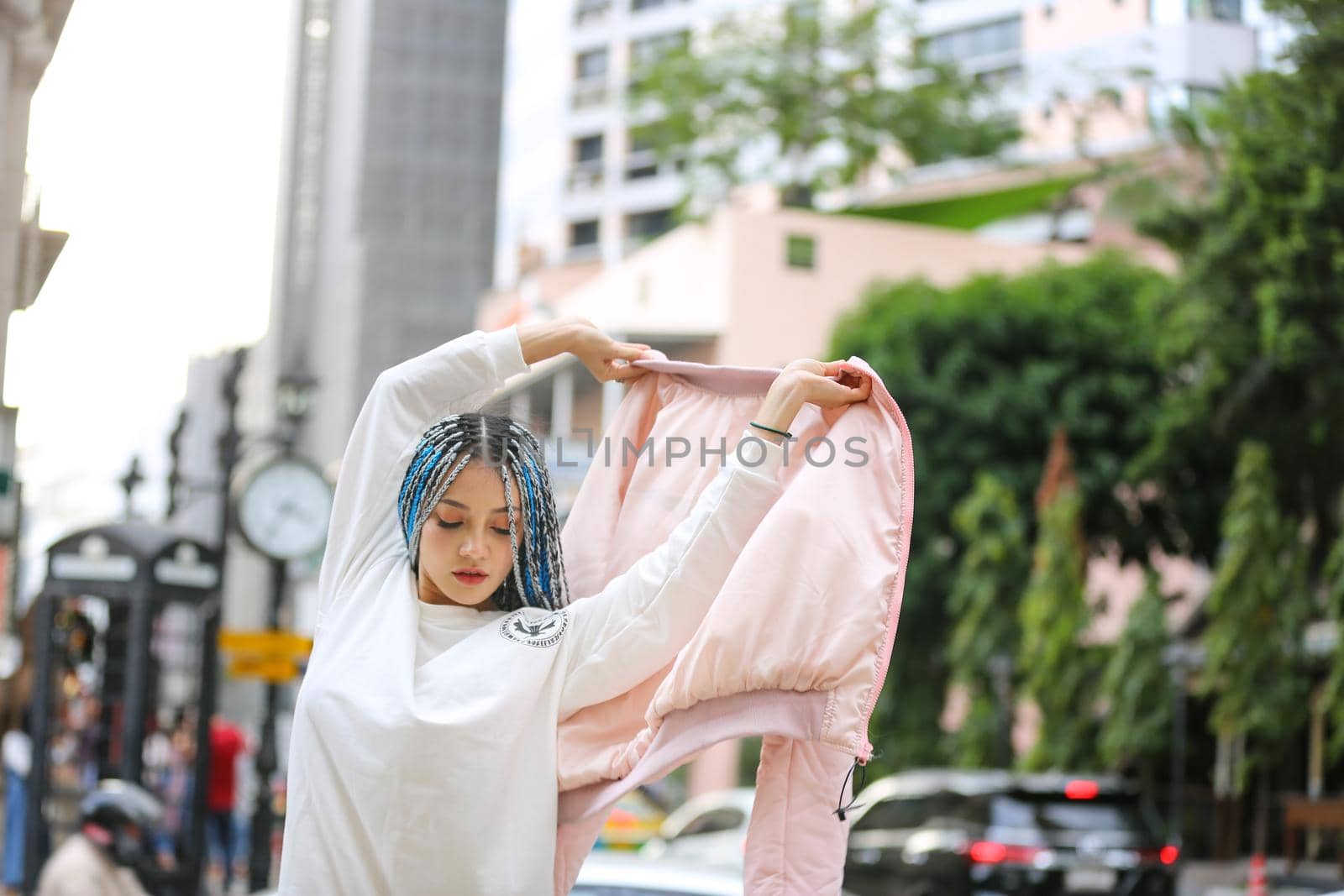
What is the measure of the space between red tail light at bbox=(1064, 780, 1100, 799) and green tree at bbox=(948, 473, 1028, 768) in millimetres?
9149

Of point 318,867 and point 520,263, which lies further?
point 520,263

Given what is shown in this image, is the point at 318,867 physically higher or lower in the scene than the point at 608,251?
lower

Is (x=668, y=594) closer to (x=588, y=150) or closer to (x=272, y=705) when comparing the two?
(x=272, y=705)

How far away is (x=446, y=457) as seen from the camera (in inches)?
126

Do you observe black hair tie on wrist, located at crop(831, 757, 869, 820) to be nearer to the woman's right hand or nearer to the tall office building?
the woman's right hand

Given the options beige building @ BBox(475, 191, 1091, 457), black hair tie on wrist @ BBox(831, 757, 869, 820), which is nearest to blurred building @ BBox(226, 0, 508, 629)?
beige building @ BBox(475, 191, 1091, 457)

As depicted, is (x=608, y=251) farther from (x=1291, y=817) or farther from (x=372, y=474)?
(x=372, y=474)

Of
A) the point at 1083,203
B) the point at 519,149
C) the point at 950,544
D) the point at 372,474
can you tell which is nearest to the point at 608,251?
the point at 519,149

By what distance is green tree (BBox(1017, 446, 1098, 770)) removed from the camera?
22531 millimetres

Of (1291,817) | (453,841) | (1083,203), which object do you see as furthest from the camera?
(1083,203)

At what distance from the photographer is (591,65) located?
55719 millimetres

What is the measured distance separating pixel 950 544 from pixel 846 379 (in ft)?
78.3

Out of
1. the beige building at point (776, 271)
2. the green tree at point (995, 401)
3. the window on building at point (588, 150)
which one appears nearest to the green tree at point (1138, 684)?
the green tree at point (995, 401)

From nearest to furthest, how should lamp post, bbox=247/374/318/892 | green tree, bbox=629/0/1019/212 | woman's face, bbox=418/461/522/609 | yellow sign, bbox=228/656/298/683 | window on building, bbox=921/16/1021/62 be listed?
1. woman's face, bbox=418/461/522/609
2. yellow sign, bbox=228/656/298/683
3. lamp post, bbox=247/374/318/892
4. window on building, bbox=921/16/1021/62
5. green tree, bbox=629/0/1019/212
